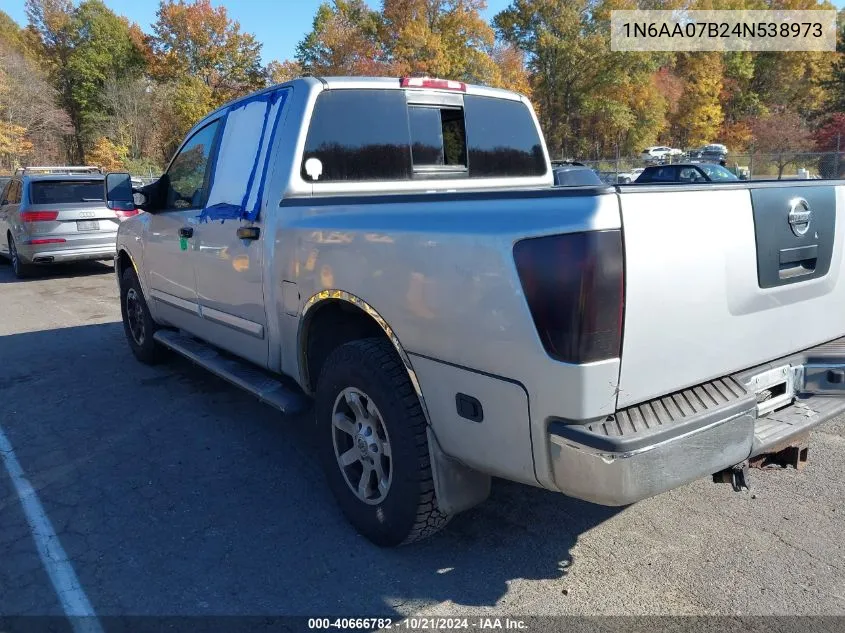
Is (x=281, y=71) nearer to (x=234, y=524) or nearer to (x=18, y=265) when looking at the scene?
(x=18, y=265)

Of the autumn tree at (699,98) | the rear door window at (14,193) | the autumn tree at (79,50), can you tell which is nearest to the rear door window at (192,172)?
the rear door window at (14,193)

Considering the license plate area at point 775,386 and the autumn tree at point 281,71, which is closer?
the license plate area at point 775,386

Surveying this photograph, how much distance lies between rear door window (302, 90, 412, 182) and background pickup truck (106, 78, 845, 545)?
1cm

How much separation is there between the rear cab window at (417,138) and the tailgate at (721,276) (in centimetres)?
194

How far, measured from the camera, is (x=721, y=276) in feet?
7.12

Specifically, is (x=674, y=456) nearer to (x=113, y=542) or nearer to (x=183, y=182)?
(x=113, y=542)

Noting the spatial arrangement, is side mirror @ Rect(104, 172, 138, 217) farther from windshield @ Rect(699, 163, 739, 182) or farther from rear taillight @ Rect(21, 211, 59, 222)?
windshield @ Rect(699, 163, 739, 182)

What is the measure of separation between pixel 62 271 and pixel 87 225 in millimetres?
1940

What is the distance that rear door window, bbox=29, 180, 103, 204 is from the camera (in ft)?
35.9

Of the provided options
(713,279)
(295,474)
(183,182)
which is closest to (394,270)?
(713,279)

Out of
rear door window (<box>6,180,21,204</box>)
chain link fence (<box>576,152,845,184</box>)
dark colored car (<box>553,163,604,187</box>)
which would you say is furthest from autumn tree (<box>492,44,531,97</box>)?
dark colored car (<box>553,163,604,187</box>)

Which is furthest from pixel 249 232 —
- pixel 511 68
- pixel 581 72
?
pixel 581 72

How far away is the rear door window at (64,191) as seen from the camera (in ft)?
35.9

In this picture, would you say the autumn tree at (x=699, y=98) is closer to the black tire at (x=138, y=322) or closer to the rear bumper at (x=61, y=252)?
the rear bumper at (x=61, y=252)
